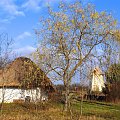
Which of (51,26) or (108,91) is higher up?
(51,26)

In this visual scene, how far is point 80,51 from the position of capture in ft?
75.2

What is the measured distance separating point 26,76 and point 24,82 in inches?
39.1

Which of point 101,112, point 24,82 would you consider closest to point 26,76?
point 24,82

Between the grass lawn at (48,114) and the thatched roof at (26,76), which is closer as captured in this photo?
the grass lawn at (48,114)

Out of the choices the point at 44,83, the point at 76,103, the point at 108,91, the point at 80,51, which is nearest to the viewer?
the point at 80,51

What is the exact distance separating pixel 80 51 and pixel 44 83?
188 inches

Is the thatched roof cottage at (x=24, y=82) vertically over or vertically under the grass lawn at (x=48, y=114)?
over

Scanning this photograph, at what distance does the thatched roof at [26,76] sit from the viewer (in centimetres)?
2444

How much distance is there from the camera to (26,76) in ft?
86.4

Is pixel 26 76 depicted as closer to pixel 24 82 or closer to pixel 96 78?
pixel 24 82

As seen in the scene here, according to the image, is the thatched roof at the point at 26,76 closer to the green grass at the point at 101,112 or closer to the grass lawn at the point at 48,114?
the grass lawn at the point at 48,114

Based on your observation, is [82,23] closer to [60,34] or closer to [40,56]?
[60,34]

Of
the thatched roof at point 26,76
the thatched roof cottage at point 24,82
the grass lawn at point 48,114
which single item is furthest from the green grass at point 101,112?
the thatched roof at point 26,76

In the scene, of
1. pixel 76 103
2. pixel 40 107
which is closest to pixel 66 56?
pixel 40 107
